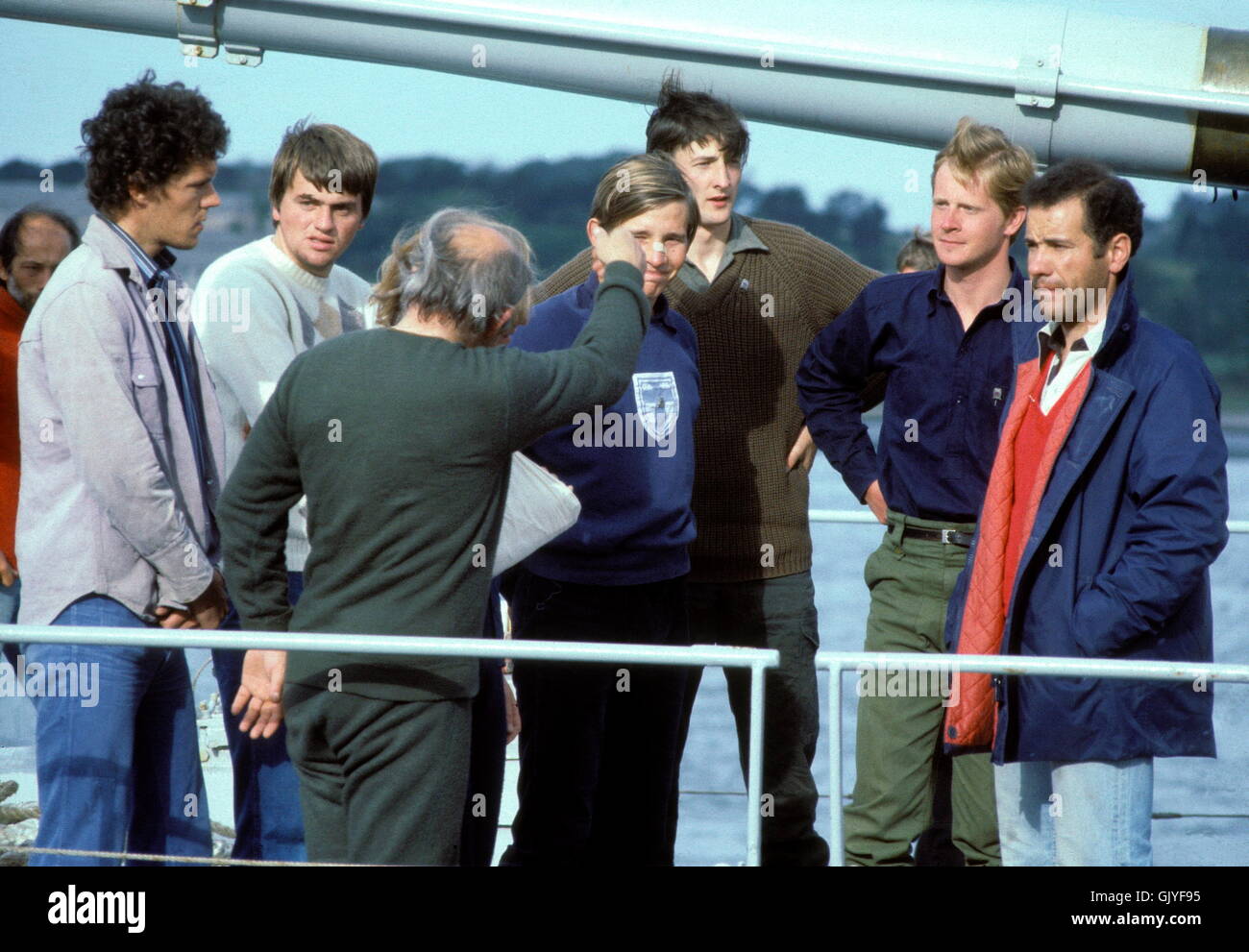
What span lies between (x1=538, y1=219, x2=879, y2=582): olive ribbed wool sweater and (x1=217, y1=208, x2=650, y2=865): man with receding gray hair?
1.12m

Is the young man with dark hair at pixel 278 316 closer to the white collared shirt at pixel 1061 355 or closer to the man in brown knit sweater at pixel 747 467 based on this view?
the man in brown knit sweater at pixel 747 467

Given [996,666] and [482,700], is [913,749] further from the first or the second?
[482,700]

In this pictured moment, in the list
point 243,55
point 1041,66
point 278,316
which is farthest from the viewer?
point 243,55

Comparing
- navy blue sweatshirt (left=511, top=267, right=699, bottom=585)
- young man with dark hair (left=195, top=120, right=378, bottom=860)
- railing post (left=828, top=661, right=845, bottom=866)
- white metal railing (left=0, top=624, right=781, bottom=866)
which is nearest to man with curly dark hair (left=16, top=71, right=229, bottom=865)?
young man with dark hair (left=195, top=120, right=378, bottom=860)

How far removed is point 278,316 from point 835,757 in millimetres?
1592

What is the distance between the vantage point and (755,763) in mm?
3010

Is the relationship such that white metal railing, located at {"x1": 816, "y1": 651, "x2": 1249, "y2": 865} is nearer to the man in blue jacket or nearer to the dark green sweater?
the man in blue jacket

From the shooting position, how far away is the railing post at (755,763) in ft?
9.68

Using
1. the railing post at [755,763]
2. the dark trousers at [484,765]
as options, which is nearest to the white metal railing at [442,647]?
the railing post at [755,763]

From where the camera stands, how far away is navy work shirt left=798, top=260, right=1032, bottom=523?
382cm

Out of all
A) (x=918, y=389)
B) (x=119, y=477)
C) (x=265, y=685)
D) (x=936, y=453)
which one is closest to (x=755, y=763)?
(x=265, y=685)

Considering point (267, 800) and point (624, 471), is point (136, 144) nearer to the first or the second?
point (624, 471)

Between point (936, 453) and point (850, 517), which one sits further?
point (850, 517)

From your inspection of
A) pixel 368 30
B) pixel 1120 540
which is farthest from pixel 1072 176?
pixel 368 30
